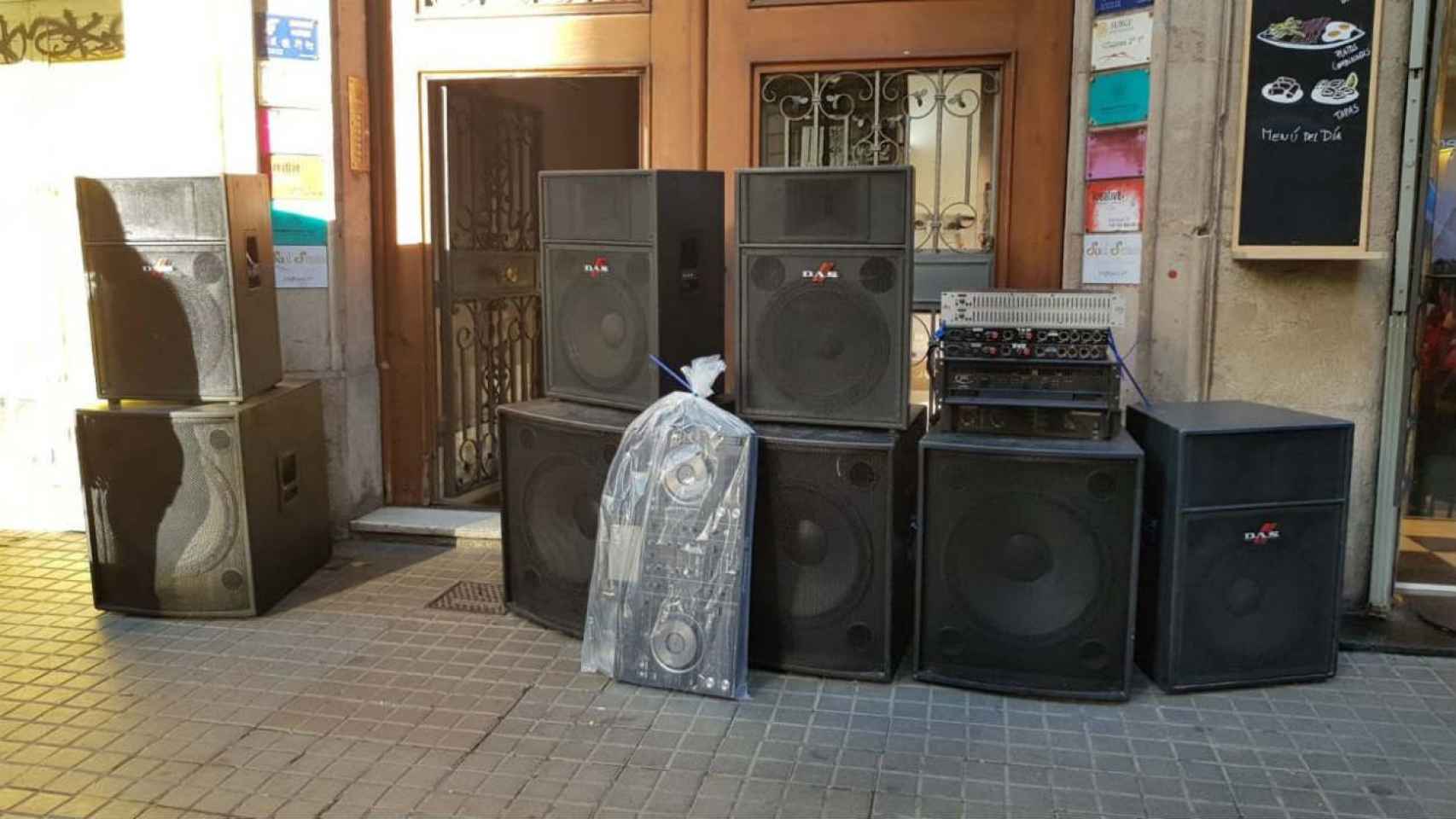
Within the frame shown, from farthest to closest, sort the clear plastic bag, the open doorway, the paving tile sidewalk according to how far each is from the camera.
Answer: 1. the open doorway
2. the clear plastic bag
3. the paving tile sidewalk

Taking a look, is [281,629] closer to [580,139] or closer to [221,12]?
[221,12]

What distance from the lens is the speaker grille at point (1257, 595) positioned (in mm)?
4090

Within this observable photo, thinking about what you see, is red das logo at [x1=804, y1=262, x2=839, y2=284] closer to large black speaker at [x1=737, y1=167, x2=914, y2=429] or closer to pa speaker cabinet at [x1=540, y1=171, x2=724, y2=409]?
large black speaker at [x1=737, y1=167, x2=914, y2=429]

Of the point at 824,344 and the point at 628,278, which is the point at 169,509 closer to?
the point at 628,278

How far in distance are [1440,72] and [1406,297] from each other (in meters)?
0.87

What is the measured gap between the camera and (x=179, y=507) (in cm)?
491

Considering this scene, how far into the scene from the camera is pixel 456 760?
3686 mm

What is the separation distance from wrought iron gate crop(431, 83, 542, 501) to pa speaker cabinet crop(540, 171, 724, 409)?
4.89 feet

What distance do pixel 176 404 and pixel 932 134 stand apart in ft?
11.3

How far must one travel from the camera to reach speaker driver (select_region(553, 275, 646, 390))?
444cm

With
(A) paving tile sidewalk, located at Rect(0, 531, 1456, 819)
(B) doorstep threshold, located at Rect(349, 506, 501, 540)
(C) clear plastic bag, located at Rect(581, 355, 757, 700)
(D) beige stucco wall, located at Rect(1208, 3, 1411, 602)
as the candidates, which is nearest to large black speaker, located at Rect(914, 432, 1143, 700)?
(A) paving tile sidewalk, located at Rect(0, 531, 1456, 819)

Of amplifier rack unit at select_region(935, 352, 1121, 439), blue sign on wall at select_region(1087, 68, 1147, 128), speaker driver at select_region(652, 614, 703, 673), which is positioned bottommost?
speaker driver at select_region(652, 614, 703, 673)

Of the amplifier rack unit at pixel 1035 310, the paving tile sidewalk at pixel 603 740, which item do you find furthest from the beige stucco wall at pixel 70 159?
the amplifier rack unit at pixel 1035 310

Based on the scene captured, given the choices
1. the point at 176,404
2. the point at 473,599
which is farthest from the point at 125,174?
the point at 473,599
